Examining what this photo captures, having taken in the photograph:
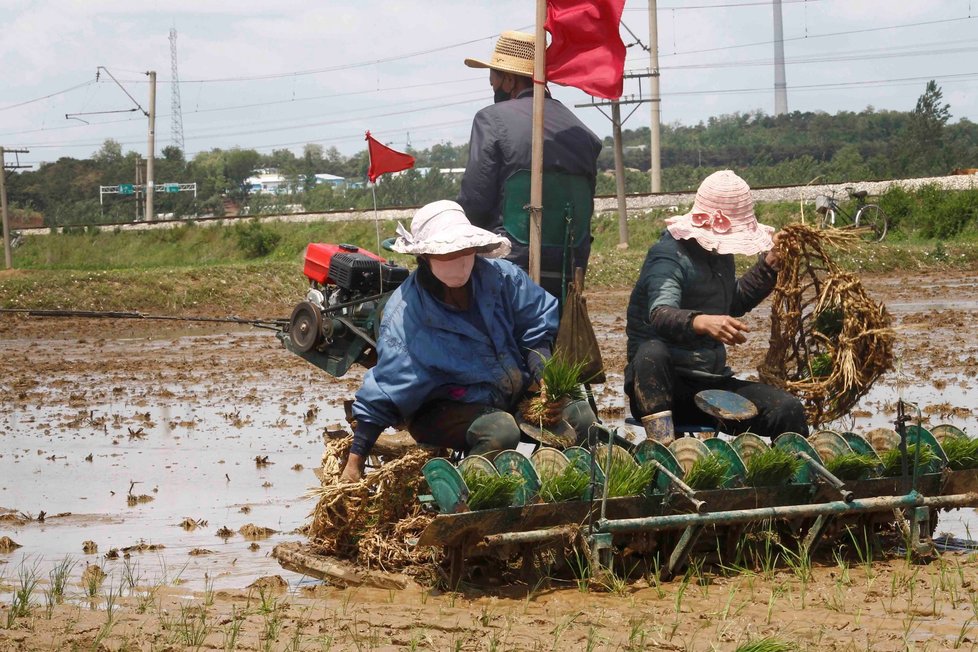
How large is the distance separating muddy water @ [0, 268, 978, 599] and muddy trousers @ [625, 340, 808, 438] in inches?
27.7

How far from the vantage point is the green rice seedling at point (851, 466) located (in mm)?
5699

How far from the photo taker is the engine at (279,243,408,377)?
7.00 metres

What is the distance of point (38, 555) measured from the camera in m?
6.41

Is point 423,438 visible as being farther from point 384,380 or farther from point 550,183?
point 550,183

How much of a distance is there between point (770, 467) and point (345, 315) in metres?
2.53

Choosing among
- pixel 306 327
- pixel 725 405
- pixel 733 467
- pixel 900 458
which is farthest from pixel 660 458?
pixel 306 327

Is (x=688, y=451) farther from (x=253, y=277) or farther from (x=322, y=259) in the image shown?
(x=253, y=277)

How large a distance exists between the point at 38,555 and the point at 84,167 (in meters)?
76.4

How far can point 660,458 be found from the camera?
5500 millimetres

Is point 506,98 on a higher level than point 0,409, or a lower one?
higher

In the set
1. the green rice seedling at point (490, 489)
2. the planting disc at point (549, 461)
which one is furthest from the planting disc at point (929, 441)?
the green rice seedling at point (490, 489)

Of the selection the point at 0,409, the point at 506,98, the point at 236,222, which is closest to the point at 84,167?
the point at 236,222

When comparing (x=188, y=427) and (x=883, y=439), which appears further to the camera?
(x=188, y=427)

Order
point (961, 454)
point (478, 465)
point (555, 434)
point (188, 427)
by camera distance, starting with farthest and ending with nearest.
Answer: point (188, 427), point (961, 454), point (555, 434), point (478, 465)
